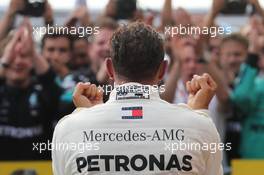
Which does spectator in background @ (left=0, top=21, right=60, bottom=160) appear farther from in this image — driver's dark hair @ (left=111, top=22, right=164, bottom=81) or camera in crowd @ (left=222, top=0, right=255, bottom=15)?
driver's dark hair @ (left=111, top=22, right=164, bottom=81)

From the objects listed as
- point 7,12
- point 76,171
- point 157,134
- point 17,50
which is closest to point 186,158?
point 157,134

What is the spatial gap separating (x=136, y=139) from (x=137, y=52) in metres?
0.28

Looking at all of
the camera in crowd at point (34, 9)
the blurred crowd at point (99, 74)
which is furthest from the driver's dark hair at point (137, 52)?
the camera in crowd at point (34, 9)

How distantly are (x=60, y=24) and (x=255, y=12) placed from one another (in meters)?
1.78

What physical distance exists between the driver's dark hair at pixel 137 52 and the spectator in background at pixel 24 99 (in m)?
3.58

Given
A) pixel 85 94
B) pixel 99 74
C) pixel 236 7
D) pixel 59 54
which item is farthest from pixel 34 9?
pixel 85 94

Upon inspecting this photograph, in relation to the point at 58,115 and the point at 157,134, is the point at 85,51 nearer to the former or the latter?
the point at 58,115

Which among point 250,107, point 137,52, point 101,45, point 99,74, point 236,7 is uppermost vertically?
point 137,52

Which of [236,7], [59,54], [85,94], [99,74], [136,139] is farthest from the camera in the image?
[236,7]

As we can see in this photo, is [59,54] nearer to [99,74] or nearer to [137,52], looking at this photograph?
[99,74]

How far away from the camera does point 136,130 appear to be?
2211 millimetres

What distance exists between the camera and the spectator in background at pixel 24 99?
18.8 ft

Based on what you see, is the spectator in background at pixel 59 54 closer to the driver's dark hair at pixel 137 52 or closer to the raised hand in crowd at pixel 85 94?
the raised hand in crowd at pixel 85 94

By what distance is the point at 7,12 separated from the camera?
6.19m
